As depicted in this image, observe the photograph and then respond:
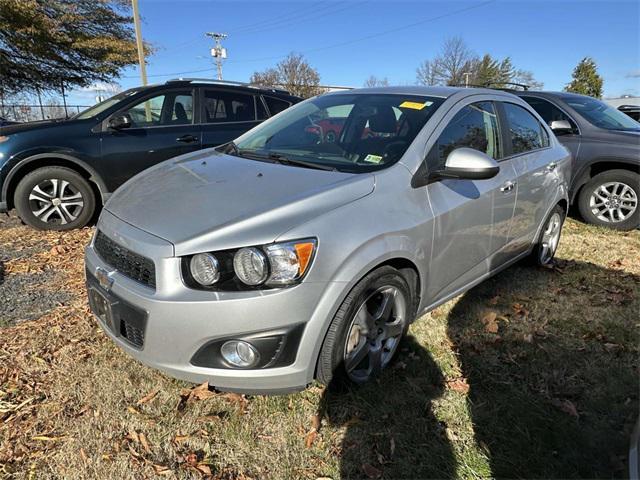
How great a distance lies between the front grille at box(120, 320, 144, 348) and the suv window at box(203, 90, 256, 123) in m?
3.98

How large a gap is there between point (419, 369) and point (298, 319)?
114 centimetres

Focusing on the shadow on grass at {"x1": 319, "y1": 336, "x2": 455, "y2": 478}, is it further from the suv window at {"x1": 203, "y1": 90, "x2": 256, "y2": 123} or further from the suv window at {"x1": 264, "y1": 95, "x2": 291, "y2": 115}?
the suv window at {"x1": 264, "y1": 95, "x2": 291, "y2": 115}

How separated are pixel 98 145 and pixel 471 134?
160 inches

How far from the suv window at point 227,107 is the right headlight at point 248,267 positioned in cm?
410

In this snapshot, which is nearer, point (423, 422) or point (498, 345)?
point (423, 422)

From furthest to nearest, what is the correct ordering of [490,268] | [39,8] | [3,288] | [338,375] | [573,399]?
[39,8]
[3,288]
[490,268]
[573,399]
[338,375]

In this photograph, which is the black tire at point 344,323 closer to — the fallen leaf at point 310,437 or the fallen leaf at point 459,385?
the fallen leaf at point 310,437

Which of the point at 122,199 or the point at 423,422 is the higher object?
the point at 122,199

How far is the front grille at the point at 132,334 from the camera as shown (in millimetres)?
2107

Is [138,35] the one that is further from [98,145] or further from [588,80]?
[588,80]

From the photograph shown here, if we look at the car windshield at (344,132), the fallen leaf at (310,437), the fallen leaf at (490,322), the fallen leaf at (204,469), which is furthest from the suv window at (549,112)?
the fallen leaf at (204,469)

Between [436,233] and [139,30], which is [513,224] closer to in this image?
[436,233]

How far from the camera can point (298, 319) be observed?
2012 mm

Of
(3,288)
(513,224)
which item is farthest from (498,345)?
(3,288)
